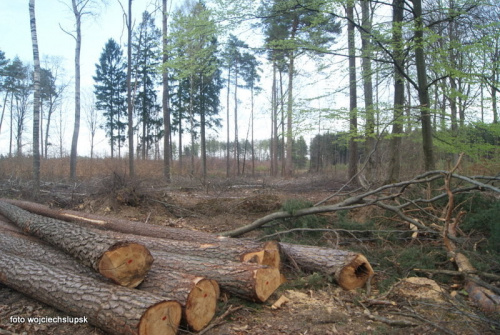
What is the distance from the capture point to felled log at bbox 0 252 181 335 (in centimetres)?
258

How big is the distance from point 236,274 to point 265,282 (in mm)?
321

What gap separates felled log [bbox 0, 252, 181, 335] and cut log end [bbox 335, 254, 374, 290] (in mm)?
2041

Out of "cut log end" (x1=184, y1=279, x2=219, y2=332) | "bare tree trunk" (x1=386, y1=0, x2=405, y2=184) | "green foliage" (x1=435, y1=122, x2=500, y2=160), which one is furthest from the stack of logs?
"green foliage" (x1=435, y1=122, x2=500, y2=160)

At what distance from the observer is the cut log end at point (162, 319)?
255cm

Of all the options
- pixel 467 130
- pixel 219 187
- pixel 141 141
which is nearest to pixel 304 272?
pixel 467 130

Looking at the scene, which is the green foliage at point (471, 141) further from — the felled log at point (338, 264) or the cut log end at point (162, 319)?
the cut log end at point (162, 319)

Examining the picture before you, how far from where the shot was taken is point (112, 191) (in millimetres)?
8203

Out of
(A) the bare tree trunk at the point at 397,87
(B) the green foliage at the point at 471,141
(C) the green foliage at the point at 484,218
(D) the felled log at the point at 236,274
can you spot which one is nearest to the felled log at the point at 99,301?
(D) the felled log at the point at 236,274

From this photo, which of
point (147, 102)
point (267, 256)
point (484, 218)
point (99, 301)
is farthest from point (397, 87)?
point (147, 102)

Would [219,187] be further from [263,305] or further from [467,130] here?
[263,305]

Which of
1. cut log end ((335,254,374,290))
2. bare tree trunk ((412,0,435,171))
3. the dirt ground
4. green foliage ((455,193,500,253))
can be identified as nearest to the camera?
the dirt ground

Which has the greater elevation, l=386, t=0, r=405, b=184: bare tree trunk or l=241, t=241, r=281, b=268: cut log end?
l=386, t=0, r=405, b=184: bare tree trunk

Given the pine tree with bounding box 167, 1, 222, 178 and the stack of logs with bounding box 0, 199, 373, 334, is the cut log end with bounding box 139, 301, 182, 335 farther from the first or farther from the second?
the pine tree with bounding box 167, 1, 222, 178

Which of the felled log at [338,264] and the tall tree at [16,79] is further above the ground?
the tall tree at [16,79]
